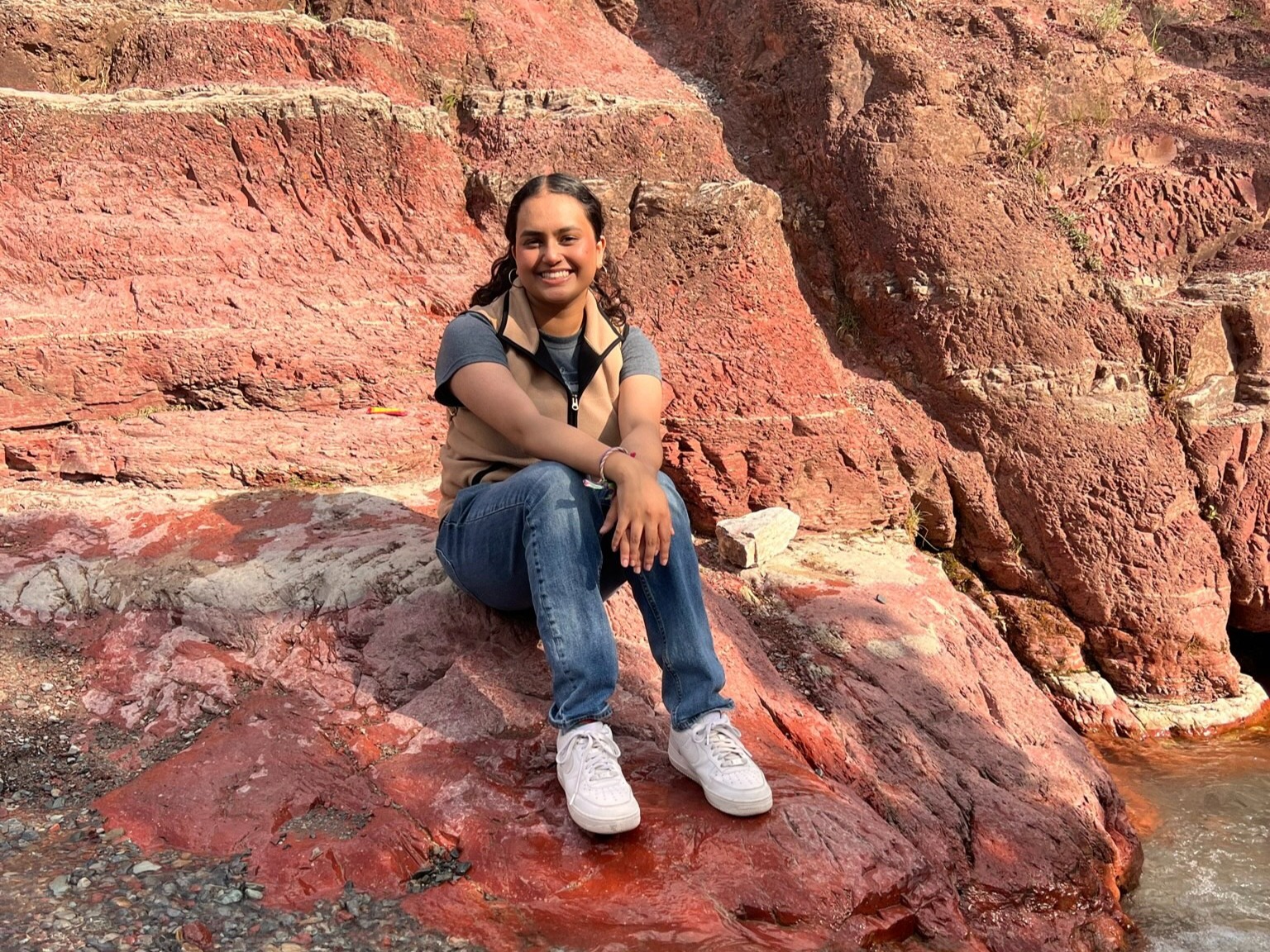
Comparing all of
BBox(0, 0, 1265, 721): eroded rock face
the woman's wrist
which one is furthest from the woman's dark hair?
BBox(0, 0, 1265, 721): eroded rock face

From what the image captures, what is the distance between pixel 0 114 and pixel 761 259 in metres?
4.09

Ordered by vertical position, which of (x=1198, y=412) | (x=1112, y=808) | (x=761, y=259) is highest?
(x=761, y=259)

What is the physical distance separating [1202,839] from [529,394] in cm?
344

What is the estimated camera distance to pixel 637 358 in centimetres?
282

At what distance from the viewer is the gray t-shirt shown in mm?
2617

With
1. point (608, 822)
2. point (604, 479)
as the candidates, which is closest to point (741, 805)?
point (608, 822)

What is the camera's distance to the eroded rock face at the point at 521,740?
2158 millimetres

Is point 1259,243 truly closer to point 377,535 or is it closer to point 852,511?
point 852,511

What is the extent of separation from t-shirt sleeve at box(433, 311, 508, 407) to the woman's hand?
1.73 ft

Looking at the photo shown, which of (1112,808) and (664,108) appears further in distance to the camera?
(664,108)

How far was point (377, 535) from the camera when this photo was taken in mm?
3559

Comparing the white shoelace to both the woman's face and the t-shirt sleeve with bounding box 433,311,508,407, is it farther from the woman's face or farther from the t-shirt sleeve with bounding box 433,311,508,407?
the woman's face

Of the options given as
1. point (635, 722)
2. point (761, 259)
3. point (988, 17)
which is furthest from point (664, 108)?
point (635, 722)

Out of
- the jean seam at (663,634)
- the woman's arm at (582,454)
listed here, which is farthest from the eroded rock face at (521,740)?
the woman's arm at (582,454)
